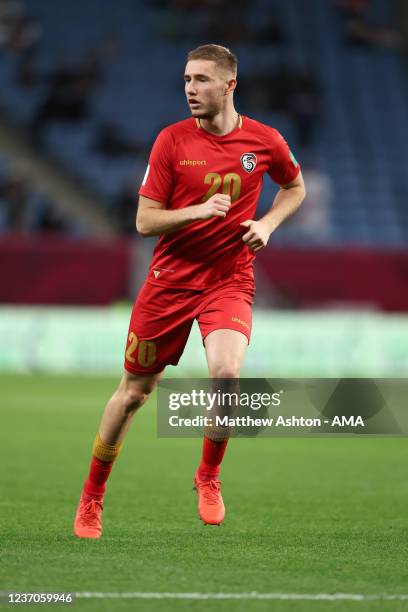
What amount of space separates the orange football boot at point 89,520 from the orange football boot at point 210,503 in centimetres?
49

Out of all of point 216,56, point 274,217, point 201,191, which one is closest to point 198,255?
point 201,191

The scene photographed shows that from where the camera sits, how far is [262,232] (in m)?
5.59

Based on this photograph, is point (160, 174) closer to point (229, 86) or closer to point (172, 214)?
point (172, 214)

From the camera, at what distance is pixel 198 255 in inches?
230

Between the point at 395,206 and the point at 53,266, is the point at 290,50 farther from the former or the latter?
the point at 53,266

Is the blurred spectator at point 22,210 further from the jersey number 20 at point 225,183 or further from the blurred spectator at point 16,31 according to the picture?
the jersey number 20 at point 225,183

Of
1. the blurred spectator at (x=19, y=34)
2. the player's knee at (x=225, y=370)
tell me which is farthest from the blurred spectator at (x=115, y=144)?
the player's knee at (x=225, y=370)

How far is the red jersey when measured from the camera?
5.77 m

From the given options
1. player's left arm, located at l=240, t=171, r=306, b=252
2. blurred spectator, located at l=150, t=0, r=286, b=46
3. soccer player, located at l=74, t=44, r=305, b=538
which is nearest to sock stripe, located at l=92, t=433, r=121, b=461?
soccer player, located at l=74, t=44, r=305, b=538

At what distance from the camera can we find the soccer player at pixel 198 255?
5.73m

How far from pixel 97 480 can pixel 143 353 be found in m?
0.70

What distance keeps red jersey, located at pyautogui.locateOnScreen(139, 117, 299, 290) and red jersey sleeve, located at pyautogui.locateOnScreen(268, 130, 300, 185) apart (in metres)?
0.12

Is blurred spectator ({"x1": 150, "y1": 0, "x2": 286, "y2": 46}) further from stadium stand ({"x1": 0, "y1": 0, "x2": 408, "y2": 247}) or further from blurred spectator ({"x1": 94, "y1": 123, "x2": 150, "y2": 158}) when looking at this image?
blurred spectator ({"x1": 94, "y1": 123, "x2": 150, "y2": 158})

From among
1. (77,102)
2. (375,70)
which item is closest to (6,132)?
(77,102)
